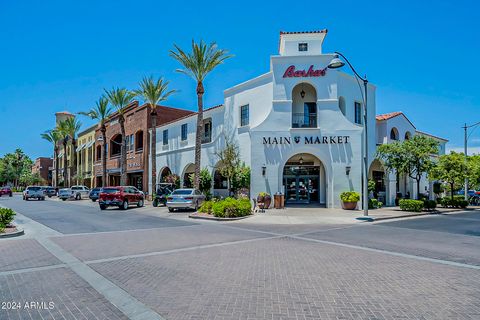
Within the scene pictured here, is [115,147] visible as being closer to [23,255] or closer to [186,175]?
[186,175]

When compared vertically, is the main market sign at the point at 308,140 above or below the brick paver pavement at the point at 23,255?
above

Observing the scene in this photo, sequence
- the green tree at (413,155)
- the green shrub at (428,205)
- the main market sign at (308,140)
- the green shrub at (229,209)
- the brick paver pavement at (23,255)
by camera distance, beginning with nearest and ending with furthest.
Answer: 1. the brick paver pavement at (23,255)
2. the green shrub at (229,209)
3. the green tree at (413,155)
4. the main market sign at (308,140)
5. the green shrub at (428,205)

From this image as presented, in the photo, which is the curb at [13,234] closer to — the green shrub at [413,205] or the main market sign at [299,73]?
the main market sign at [299,73]

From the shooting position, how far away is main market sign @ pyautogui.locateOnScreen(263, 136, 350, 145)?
2300cm

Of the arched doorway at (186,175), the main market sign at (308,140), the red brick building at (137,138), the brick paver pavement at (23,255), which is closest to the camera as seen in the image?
the brick paver pavement at (23,255)

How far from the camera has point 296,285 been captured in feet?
19.7

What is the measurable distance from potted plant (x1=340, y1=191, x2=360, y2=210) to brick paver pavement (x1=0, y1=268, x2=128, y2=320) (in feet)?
61.7

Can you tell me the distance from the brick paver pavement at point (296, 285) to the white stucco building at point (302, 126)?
48.0ft

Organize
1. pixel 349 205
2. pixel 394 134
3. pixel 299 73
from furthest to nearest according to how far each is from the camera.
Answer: pixel 394 134 < pixel 299 73 < pixel 349 205

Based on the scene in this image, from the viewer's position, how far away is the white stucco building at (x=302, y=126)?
23.0 m

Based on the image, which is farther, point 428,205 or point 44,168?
point 44,168

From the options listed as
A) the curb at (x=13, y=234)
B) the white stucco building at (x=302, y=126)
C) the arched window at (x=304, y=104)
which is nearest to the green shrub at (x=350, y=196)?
the white stucco building at (x=302, y=126)

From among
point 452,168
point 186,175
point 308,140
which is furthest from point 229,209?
point 452,168

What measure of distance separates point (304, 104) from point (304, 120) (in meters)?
1.40
